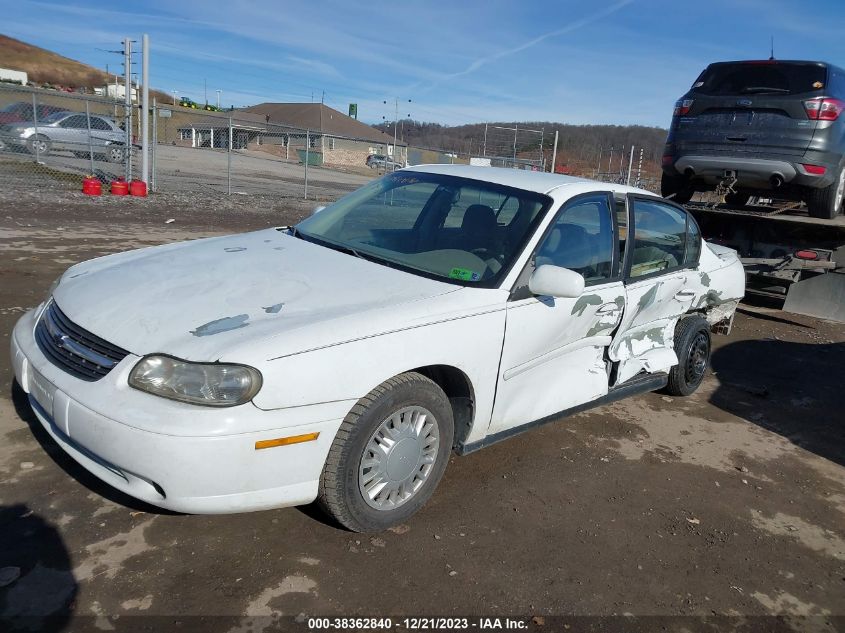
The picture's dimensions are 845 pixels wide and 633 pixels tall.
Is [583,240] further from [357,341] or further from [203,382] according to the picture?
[203,382]

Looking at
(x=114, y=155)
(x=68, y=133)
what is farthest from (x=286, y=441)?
(x=68, y=133)

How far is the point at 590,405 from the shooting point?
4.14 meters

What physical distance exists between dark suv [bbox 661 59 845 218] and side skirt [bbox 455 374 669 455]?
12.5ft

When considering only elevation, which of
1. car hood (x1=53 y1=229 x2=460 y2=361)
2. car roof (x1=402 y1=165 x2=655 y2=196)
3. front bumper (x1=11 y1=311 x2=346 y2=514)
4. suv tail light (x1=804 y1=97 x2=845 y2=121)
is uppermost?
suv tail light (x1=804 y1=97 x2=845 y2=121)

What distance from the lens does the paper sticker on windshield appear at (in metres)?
3.43

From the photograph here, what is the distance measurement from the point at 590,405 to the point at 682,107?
546 centimetres

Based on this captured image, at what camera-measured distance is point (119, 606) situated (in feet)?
8.19

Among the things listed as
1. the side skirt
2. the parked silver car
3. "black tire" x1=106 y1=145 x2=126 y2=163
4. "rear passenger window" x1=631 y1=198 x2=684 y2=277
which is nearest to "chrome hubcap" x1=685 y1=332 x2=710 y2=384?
the side skirt

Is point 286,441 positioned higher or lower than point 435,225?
lower

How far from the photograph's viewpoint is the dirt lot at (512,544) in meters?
2.63

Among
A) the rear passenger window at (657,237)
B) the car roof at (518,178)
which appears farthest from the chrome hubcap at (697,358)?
the car roof at (518,178)

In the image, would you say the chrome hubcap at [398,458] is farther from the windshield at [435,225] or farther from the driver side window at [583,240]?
the driver side window at [583,240]

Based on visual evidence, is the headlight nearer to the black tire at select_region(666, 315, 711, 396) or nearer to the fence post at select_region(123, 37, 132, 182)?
the black tire at select_region(666, 315, 711, 396)

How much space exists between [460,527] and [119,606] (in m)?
1.51
